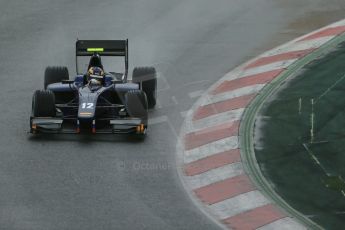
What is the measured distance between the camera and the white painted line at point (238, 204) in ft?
67.6

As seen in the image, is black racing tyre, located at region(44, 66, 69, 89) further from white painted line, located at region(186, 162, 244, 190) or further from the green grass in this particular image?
white painted line, located at region(186, 162, 244, 190)

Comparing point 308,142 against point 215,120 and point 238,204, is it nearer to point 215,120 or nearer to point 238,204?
point 215,120

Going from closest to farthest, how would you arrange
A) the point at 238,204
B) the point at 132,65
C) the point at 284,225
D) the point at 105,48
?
the point at 284,225 < the point at 238,204 < the point at 105,48 < the point at 132,65

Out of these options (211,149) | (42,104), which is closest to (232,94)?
(211,149)

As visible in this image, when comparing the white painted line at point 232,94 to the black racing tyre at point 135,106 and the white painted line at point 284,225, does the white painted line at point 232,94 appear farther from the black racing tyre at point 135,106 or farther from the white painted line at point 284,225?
the white painted line at point 284,225

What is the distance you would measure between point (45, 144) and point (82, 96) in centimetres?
149

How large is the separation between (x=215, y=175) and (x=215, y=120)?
3156 millimetres

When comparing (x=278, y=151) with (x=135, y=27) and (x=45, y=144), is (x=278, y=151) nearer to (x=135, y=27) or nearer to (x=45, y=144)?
(x=45, y=144)

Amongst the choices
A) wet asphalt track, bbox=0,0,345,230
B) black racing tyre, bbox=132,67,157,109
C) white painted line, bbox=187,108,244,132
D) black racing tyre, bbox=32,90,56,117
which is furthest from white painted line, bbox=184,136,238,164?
black racing tyre, bbox=32,90,56,117

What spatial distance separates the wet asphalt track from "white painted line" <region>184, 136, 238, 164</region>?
446mm

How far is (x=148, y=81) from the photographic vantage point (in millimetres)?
26078

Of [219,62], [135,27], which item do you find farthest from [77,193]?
[135,27]

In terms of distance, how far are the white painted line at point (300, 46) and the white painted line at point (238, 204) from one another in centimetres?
900

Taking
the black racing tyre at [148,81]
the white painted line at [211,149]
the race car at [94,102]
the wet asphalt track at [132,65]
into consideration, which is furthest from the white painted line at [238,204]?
the black racing tyre at [148,81]
